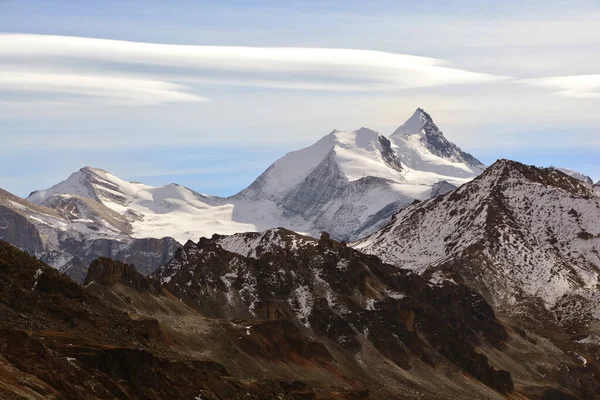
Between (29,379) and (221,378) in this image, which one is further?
(221,378)

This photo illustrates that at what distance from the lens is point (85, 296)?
193750mm

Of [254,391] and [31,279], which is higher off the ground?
[31,279]

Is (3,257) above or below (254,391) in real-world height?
above

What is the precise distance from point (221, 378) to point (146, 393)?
1299 inches

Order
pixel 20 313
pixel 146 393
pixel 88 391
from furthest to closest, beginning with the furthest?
pixel 20 313
pixel 146 393
pixel 88 391

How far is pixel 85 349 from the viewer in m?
159

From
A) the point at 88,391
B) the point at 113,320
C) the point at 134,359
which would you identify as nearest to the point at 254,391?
the point at 113,320

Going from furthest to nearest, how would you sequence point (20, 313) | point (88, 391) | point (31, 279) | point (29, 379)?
point (31, 279) → point (20, 313) → point (88, 391) → point (29, 379)

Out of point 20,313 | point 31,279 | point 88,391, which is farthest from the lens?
point 31,279

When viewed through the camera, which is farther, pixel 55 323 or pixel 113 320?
pixel 113 320

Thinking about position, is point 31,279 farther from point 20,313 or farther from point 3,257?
point 20,313

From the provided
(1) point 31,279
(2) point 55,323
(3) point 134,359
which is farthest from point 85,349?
(1) point 31,279

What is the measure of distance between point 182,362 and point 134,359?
18.6m

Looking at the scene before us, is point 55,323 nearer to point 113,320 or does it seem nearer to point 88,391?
point 113,320
